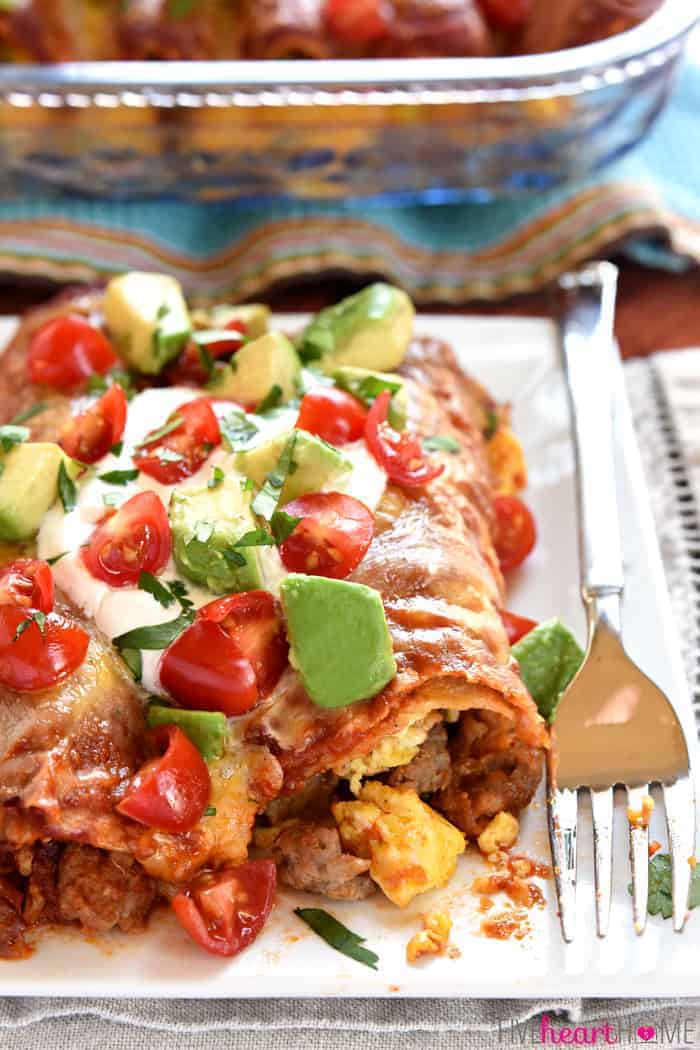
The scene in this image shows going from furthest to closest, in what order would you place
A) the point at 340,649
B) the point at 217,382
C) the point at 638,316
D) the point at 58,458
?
1. the point at 638,316
2. the point at 217,382
3. the point at 58,458
4. the point at 340,649

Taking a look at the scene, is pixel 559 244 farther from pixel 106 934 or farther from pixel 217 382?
pixel 106 934

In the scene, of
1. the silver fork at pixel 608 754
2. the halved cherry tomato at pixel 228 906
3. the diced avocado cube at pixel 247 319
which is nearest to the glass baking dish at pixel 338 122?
the diced avocado cube at pixel 247 319

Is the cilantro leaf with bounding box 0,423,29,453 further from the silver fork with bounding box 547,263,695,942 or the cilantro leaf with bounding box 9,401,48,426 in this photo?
the silver fork with bounding box 547,263,695,942

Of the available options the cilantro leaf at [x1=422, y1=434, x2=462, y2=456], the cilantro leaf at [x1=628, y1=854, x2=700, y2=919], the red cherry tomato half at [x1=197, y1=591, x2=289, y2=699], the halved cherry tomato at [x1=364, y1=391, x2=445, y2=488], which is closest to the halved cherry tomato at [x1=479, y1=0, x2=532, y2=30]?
the cilantro leaf at [x1=422, y1=434, x2=462, y2=456]

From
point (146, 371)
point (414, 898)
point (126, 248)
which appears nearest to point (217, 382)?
point (146, 371)

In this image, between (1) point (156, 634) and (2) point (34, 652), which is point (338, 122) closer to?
(1) point (156, 634)

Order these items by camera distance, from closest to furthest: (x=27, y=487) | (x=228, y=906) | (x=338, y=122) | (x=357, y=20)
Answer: (x=228, y=906), (x=27, y=487), (x=338, y=122), (x=357, y=20)

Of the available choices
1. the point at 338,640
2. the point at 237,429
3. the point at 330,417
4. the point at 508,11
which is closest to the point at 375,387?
the point at 330,417
